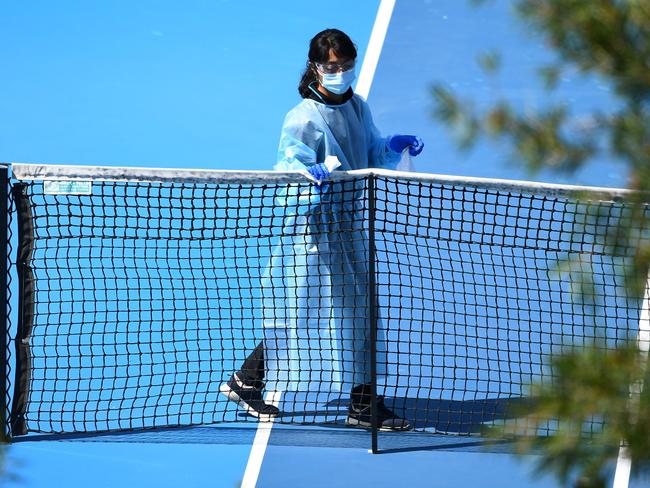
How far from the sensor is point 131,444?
6656 millimetres

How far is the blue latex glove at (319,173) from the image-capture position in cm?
600

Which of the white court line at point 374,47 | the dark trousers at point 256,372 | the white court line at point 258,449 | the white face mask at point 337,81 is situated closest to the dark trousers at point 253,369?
the dark trousers at point 256,372

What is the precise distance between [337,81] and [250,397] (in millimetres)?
1792

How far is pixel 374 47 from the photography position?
450 inches

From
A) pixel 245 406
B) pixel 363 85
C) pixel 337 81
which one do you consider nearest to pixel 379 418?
pixel 245 406

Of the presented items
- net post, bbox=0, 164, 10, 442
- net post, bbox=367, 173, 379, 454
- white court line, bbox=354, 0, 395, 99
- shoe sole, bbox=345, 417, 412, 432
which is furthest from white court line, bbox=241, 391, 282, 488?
white court line, bbox=354, 0, 395, 99

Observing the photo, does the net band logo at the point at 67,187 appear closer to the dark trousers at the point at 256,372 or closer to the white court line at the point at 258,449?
the dark trousers at the point at 256,372

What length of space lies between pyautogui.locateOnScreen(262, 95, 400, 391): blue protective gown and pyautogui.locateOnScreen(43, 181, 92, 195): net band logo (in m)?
1.07

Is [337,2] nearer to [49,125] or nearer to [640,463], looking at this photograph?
[49,125]

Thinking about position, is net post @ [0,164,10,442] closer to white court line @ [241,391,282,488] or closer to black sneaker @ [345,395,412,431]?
white court line @ [241,391,282,488]

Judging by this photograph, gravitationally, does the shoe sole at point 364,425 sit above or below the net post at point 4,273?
below

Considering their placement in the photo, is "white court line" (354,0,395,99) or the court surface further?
"white court line" (354,0,395,99)

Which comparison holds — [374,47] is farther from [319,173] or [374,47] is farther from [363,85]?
[319,173]

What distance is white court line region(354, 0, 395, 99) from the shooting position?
35.4 ft
